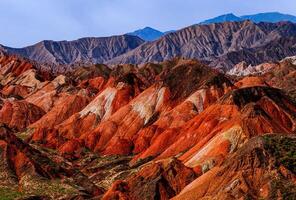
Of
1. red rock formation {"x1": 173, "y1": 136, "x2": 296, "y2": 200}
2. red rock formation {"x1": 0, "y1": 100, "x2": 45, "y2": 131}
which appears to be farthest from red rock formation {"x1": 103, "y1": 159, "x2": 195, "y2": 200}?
red rock formation {"x1": 0, "y1": 100, "x2": 45, "y2": 131}

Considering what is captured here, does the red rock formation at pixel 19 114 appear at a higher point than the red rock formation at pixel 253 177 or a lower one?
lower

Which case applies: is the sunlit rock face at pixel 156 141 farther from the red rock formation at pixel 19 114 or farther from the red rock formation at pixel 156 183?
the red rock formation at pixel 19 114

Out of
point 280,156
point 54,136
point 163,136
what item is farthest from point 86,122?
point 280,156

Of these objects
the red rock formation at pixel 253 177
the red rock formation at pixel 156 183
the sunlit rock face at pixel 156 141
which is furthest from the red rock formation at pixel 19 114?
the red rock formation at pixel 253 177

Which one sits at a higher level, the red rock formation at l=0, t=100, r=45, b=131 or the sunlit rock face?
the sunlit rock face

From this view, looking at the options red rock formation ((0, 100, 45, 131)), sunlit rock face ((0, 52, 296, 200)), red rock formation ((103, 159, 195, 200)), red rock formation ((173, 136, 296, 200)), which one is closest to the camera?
red rock formation ((173, 136, 296, 200))

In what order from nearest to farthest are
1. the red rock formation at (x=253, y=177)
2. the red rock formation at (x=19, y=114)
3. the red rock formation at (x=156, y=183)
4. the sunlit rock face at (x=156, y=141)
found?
the red rock formation at (x=253, y=177) → the sunlit rock face at (x=156, y=141) → the red rock formation at (x=156, y=183) → the red rock formation at (x=19, y=114)

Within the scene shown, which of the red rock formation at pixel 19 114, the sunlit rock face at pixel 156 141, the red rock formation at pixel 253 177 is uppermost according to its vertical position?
the red rock formation at pixel 253 177

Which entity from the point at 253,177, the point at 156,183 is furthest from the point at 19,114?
the point at 253,177

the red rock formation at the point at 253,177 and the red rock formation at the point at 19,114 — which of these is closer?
the red rock formation at the point at 253,177

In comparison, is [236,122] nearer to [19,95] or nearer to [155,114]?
[155,114]

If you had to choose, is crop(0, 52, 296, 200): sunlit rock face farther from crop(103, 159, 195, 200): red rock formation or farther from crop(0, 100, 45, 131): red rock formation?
crop(0, 100, 45, 131): red rock formation
